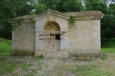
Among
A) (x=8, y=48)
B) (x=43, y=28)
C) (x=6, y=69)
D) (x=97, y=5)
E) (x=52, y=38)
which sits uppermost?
(x=97, y=5)

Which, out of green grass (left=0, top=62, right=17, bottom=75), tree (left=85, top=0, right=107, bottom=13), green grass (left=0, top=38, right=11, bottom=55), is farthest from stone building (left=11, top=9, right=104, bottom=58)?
tree (left=85, top=0, right=107, bottom=13)

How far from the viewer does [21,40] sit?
37.9 feet

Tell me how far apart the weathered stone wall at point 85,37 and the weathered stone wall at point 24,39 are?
3285 millimetres

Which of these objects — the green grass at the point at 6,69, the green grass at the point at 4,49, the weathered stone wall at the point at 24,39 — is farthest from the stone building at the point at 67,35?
the green grass at the point at 4,49

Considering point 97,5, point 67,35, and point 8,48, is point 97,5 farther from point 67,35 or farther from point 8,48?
point 8,48

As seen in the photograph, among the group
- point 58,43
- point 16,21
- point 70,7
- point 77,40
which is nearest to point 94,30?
point 77,40

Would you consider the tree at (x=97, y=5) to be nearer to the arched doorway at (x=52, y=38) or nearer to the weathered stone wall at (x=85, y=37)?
the weathered stone wall at (x=85, y=37)

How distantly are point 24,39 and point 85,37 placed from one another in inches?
205

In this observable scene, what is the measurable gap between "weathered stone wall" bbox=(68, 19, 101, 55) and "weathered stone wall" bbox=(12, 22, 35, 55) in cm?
329

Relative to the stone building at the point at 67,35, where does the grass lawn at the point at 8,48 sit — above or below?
below

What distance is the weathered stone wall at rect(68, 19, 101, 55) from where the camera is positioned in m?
10.4

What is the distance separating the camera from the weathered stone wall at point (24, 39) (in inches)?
445

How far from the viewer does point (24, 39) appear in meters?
11.5

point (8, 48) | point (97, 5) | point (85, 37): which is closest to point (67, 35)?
point (85, 37)
